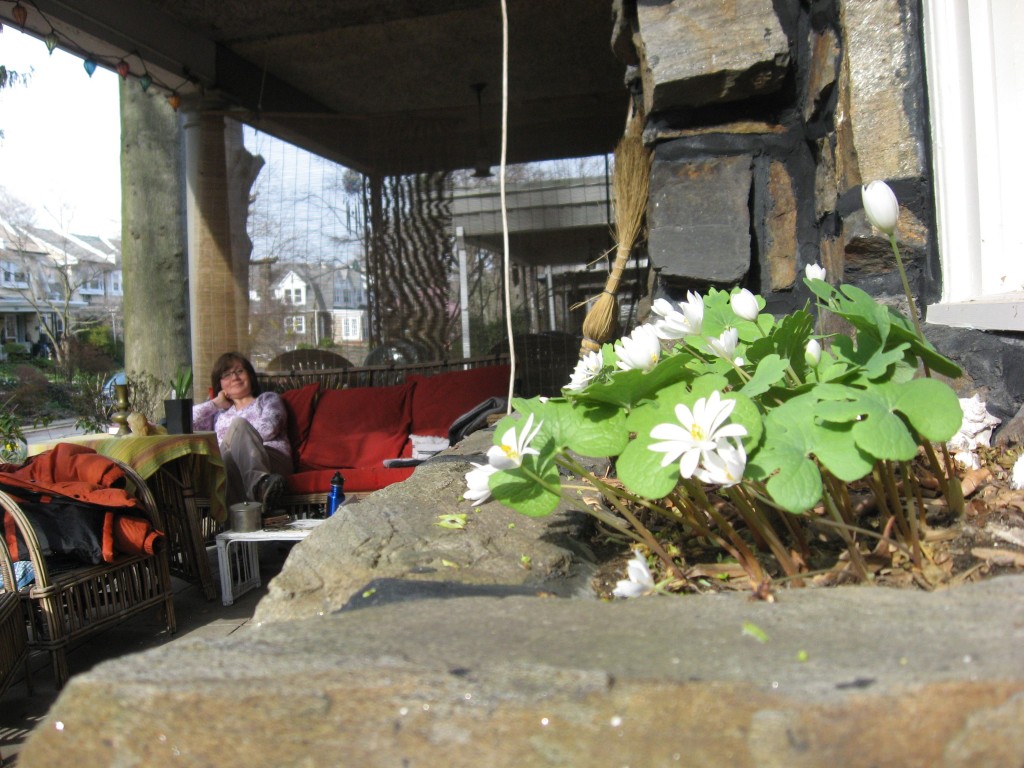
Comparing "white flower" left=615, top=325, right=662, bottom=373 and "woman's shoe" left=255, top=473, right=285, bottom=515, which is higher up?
"white flower" left=615, top=325, right=662, bottom=373

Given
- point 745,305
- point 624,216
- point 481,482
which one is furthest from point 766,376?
point 624,216

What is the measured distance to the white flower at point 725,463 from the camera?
3.30ft

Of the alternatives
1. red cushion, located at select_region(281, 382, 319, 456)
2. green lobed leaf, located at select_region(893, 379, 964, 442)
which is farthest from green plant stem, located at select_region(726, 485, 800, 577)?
red cushion, located at select_region(281, 382, 319, 456)

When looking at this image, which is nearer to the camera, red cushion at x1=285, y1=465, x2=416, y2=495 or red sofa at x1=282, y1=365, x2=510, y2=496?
red cushion at x1=285, y1=465, x2=416, y2=495

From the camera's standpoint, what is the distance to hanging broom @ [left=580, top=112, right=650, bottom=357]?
8.38 ft

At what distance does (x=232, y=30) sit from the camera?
5.82 meters

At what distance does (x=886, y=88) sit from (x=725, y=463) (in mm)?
1374

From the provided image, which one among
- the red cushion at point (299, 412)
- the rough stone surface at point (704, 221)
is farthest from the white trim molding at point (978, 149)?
the red cushion at point (299, 412)

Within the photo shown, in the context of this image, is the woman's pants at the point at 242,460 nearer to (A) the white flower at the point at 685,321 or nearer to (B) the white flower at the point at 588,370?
(B) the white flower at the point at 588,370

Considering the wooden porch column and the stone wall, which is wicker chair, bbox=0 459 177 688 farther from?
the wooden porch column

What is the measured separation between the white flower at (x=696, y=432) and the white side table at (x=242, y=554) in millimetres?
3064

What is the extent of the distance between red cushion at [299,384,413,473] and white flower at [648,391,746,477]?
426 centimetres

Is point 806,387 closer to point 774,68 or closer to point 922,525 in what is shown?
point 922,525

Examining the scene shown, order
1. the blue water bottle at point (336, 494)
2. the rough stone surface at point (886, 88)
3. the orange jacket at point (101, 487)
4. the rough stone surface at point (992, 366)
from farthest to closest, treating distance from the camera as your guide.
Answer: the blue water bottle at point (336, 494) < the orange jacket at point (101, 487) < the rough stone surface at point (886, 88) < the rough stone surface at point (992, 366)
